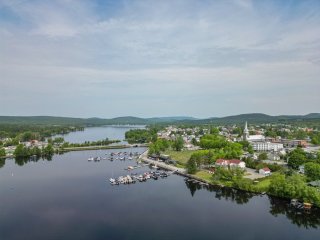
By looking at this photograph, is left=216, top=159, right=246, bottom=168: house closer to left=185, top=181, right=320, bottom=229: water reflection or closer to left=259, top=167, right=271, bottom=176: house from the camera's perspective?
left=259, top=167, right=271, bottom=176: house

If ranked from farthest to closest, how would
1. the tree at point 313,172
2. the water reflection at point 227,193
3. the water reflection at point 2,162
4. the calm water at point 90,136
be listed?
the calm water at point 90,136
the water reflection at point 2,162
the tree at point 313,172
the water reflection at point 227,193

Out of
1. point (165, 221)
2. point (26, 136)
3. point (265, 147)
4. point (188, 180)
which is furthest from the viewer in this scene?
point (26, 136)

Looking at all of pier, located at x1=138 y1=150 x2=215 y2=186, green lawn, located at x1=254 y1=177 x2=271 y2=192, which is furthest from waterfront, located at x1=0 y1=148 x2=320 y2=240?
pier, located at x1=138 y1=150 x2=215 y2=186

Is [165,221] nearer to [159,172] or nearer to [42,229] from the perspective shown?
[42,229]

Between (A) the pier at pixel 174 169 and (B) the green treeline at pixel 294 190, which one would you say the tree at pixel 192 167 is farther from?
(B) the green treeline at pixel 294 190

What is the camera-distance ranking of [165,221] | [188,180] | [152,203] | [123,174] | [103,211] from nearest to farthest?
[165,221], [103,211], [152,203], [188,180], [123,174]

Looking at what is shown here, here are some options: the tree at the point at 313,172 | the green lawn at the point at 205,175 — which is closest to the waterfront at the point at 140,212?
the green lawn at the point at 205,175

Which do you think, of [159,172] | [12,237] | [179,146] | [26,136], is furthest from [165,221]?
[26,136]

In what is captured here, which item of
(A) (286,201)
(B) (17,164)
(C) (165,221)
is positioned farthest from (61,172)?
(A) (286,201)

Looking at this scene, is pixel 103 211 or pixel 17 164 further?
pixel 17 164
